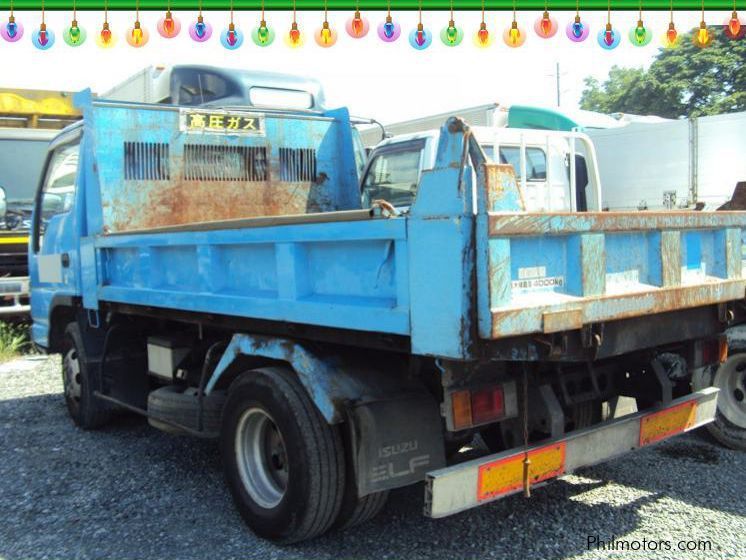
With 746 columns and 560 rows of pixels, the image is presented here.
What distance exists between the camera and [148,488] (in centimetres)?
458

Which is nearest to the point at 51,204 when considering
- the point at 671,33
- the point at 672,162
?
the point at 671,33

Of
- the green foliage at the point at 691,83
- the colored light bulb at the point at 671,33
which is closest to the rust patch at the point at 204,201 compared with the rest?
the colored light bulb at the point at 671,33

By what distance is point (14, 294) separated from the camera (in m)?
9.41

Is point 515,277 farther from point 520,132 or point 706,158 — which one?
point 706,158

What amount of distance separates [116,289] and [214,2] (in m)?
2.27

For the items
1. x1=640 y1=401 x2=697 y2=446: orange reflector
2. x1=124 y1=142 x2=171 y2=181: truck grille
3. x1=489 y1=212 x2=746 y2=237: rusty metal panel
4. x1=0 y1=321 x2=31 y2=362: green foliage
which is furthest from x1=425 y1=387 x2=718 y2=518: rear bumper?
x1=0 y1=321 x2=31 y2=362: green foliage

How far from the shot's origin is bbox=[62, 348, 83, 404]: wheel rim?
603 cm

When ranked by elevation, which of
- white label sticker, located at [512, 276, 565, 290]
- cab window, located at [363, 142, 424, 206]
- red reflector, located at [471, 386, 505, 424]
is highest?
cab window, located at [363, 142, 424, 206]

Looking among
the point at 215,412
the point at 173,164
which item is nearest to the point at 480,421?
the point at 215,412

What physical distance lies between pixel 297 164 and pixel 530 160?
243 centimetres

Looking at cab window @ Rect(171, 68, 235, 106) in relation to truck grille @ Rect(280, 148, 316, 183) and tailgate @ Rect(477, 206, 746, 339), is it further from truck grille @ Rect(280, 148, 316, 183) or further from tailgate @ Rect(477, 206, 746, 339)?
tailgate @ Rect(477, 206, 746, 339)

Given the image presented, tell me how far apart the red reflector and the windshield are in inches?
339

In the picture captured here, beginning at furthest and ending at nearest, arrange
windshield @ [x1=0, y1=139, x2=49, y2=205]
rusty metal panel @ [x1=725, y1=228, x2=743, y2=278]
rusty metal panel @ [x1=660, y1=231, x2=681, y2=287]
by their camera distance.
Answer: windshield @ [x1=0, y1=139, x2=49, y2=205], rusty metal panel @ [x1=725, y1=228, x2=743, y2=278], rusty metal panel @ [x1=660, y1=231, x2=681, y2=287]

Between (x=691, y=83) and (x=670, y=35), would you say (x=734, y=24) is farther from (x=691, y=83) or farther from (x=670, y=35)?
(x=691, y=83)
